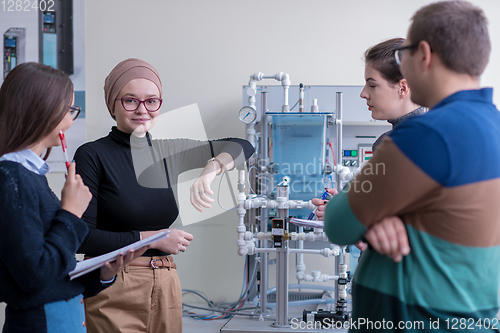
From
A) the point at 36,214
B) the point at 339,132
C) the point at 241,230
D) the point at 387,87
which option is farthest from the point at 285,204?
the point at 36,214

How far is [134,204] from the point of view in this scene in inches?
49.9

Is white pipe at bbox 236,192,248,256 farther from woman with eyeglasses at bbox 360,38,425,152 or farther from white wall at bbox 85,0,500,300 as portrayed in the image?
woman with eyeglasses at bbox 360,38,425,152

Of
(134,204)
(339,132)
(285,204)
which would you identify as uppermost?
(339,132)

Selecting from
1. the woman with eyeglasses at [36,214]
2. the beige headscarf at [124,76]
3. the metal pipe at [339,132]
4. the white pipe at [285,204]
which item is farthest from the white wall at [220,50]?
the woman with eyeglasses at [36,214]

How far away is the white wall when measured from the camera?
9.47 feet

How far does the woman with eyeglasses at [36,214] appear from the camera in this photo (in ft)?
2.67

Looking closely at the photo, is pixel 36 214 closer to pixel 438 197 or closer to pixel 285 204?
pixel 438 197

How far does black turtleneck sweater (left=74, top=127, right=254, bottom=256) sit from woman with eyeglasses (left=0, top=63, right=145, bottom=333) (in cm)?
24

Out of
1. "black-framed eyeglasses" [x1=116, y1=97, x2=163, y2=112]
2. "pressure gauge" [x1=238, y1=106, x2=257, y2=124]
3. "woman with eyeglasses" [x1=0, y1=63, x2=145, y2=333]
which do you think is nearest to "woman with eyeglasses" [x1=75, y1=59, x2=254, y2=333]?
"black-framed eyeglasses" [x1=116, y1=97, x2=163, y2=112]

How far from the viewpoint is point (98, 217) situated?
1274mm

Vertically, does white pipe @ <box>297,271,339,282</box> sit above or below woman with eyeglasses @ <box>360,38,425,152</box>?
below

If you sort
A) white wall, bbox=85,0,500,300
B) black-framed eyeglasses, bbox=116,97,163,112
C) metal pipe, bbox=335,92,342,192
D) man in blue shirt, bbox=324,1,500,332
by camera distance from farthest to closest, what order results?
white wall, bbox=85,0,500,300, metal pipe, bbox=335,92,342,192, black-framed eyeglasses, bbox=116,97,163,112, man in blue shirt, bbox=324,1,500,332

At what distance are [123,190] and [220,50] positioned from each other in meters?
1.89

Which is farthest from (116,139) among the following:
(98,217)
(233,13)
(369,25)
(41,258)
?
(369,25)
